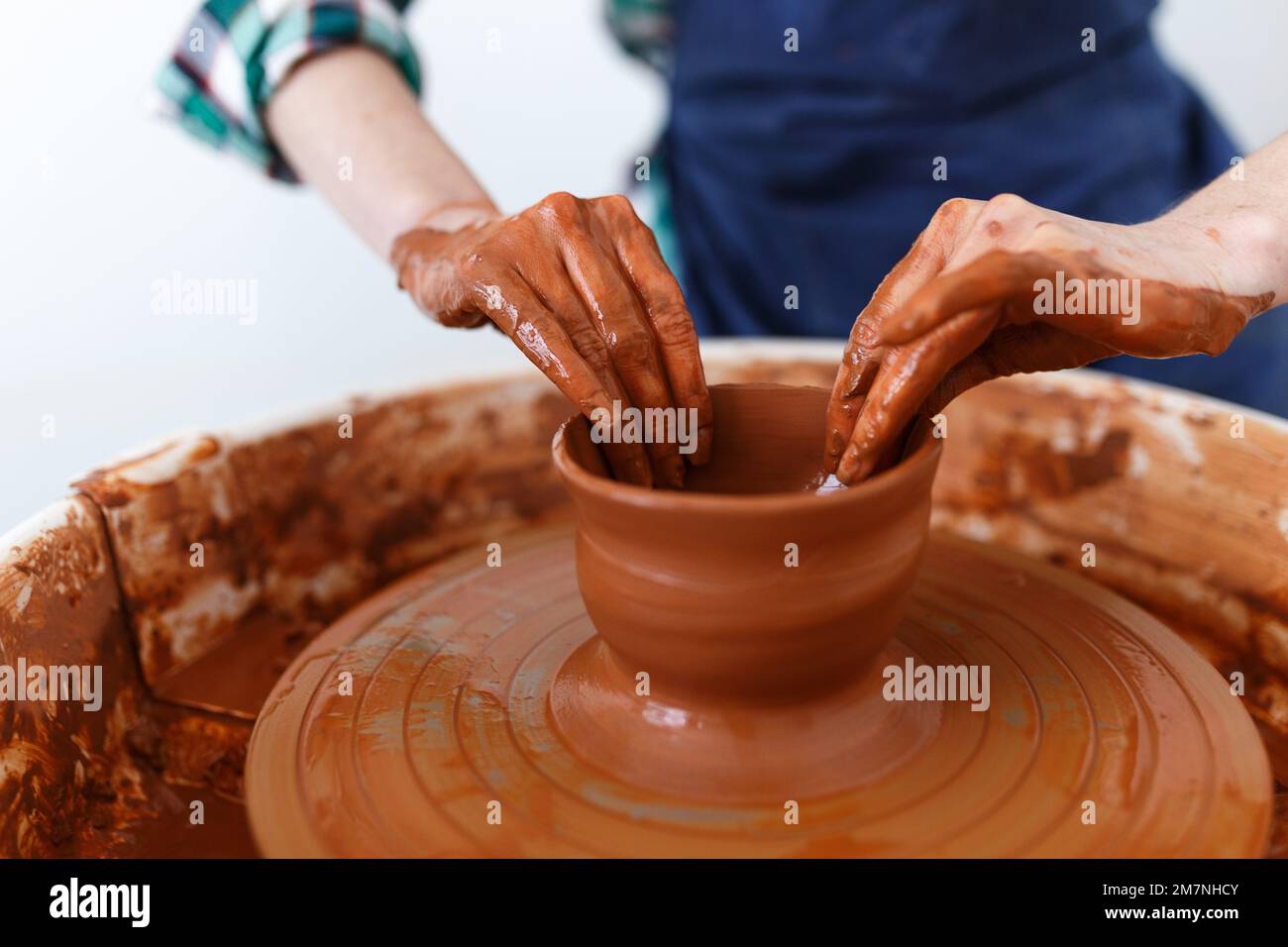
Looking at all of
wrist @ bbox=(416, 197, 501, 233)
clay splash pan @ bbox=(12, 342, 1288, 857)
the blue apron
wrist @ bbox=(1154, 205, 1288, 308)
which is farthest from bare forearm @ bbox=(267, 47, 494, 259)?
wrist @ bbox=(1154, 205, 1288, 308)

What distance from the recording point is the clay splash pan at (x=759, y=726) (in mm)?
988

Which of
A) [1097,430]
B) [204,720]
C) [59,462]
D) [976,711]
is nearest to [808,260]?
[1097,430]

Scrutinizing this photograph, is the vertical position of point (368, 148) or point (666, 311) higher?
point (368, 148)

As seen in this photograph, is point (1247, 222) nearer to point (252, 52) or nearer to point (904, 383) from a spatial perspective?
point (904, 383)

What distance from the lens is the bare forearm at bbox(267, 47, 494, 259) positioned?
1.63 metres

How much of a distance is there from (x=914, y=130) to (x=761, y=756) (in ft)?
4.30

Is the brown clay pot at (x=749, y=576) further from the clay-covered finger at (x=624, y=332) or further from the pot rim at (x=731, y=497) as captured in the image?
the clay-covered finger at (x=624, y=332)

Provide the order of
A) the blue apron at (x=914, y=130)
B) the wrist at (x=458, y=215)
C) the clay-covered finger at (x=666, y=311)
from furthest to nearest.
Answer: the blue apron at (x=914, y=130), the wrist at (x=458, y=215), the clay-covered finger at (x=666, y=311)

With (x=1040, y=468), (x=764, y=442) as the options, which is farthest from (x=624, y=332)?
(x=1040, y=468)

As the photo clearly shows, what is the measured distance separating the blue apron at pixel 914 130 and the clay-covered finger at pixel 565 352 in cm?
98

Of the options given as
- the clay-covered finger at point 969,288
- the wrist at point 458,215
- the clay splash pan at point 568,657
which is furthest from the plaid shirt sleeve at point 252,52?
the clay-covered finger at point 969,288

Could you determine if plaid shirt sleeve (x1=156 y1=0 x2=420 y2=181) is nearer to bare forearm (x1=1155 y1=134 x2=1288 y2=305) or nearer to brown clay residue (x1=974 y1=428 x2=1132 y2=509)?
brown clay residue (x1=974 y1=428 x2=1132 y2=509)

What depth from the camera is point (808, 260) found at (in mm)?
2135

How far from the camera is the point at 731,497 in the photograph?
1.02m
